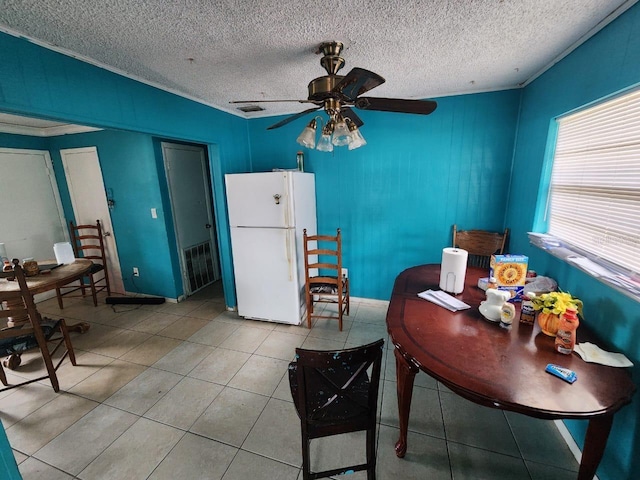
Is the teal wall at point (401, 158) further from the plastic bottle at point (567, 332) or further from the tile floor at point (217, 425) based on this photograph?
the tile floor at point (217, 425)

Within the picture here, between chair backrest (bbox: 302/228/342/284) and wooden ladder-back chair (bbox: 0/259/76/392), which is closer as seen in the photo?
wooden ladder-back chair (bbox: 0/259/76/392)

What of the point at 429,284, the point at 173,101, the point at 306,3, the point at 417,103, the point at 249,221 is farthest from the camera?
the point at 249,221

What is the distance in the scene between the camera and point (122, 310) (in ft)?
11.0

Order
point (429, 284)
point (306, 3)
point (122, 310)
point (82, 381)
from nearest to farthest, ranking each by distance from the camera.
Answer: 1. point (306, 3)
2. point (429, 284)
3. point (82, 381)
4. point (122, 310)

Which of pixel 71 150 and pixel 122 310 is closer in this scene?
pixel 122 310

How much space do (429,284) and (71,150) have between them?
187 inches

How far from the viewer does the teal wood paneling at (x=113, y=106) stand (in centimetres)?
141

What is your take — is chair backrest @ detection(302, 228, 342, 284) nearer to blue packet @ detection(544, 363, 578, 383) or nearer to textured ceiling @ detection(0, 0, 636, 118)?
textured ceiling @ detection(0, 0, 636, 118)

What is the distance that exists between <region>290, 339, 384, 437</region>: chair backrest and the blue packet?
0.66 metres

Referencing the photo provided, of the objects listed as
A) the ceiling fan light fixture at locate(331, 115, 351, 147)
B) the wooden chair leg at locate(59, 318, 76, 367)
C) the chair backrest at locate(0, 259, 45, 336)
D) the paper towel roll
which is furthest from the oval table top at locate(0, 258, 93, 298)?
the paper towel roll

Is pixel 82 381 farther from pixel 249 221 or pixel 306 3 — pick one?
pixel 306 3

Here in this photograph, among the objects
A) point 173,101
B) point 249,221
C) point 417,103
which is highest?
point 173,101

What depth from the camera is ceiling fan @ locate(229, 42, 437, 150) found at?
45.5 inches

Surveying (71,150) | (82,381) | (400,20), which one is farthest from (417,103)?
(71,150)
